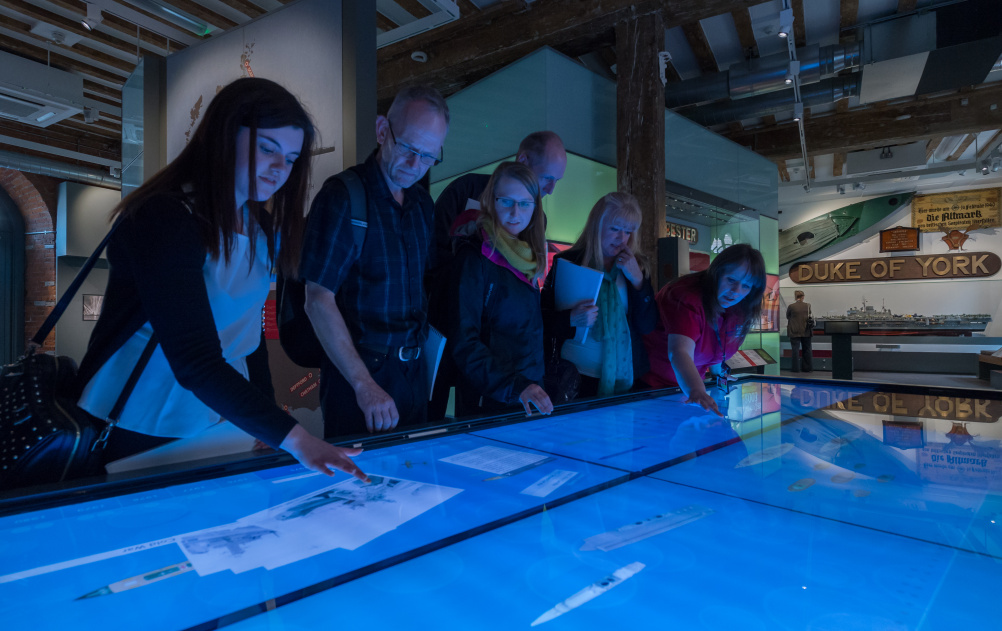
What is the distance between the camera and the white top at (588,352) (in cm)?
190

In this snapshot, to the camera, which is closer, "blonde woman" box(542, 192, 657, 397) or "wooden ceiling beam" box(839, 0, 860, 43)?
"blonde woman" box(542, 192, 657, 397)

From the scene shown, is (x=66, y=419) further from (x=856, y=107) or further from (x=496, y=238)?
(x=856, y=107)

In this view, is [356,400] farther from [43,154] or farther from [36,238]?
[36,238]

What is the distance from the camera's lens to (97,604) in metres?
0.47

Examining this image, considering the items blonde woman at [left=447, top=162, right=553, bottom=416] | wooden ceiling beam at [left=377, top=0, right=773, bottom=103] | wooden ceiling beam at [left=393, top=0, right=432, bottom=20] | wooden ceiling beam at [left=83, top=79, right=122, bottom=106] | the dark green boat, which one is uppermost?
wooden ceiling beam at [left=83, top=79, right=122, bottom=106]

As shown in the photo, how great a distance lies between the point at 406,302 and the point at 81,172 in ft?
26.7

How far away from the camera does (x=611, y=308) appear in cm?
189

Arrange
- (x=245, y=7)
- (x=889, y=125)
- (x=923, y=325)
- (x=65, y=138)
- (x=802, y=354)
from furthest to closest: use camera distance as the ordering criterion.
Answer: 1. (x=802, y=354)
2. (x=923, y=325)
3. (x=65, y=138)
4. (x=889, y=125)
5. (x=245, y=7)

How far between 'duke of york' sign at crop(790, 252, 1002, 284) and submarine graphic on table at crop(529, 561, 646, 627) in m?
12.3

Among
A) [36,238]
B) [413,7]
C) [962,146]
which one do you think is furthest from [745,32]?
[36,238]

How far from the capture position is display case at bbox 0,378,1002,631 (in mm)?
472

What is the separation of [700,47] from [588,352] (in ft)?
13.5

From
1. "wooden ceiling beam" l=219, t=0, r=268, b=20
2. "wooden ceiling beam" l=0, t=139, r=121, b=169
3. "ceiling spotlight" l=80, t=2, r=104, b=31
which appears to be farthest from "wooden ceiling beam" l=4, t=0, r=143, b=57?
"wooden ceiling beam" l=0, t=139, r=121, b=169

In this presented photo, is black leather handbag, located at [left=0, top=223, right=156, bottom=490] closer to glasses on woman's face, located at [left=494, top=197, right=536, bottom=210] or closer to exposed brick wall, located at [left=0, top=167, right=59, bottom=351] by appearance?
glasses on woman's face, located at [left=494, top=197, right=536, bottom=210]
